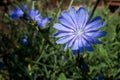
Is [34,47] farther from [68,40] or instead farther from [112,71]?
[68,40]

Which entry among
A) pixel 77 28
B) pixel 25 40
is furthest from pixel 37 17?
pixel 77 28

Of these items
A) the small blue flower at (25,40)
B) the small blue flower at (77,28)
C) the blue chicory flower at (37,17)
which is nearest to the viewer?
the small blue flower at (77,28)

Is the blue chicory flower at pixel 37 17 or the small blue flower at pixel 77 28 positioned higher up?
the blue chicory flower at pixel 37 17

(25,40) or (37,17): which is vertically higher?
(37,17)

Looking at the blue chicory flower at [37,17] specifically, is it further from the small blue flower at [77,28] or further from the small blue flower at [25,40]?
the small blue flower at [77,28]

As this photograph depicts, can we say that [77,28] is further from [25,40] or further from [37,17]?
[25,40]

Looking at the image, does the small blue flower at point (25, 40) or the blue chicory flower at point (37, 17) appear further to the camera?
the small blue flower at point (25, 40)

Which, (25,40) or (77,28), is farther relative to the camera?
(25,40)

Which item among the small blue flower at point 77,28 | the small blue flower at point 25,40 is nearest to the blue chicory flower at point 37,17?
the small blue flower at point 25,40

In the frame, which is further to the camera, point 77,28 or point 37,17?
point 37,17
